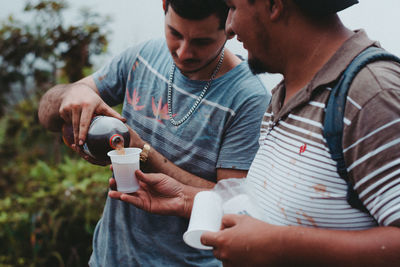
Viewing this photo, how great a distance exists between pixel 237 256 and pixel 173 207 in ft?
2.33

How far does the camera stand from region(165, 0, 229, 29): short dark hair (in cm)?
182

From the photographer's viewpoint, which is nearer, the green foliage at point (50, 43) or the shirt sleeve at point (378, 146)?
the shirt sleeve at point (378, 146)

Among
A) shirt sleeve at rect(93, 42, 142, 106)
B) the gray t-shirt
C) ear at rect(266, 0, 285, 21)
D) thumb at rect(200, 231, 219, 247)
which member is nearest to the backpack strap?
ear at rect(266, 0, 285, 21)

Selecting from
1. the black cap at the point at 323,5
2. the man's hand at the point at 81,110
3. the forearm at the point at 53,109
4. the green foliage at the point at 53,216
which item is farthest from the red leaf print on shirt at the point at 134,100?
the green foliage at the point at 53,216

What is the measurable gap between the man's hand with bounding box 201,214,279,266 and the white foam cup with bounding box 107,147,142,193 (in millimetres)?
654

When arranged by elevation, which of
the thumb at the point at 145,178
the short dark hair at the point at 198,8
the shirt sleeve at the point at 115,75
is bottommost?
the thumb at the point at 145,178

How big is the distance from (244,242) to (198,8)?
1271mm

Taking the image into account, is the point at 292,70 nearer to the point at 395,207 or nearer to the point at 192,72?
the point at 395,207

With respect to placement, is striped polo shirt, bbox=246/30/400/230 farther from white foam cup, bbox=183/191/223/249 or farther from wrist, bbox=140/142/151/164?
wrist, bbox=140/142/151/164

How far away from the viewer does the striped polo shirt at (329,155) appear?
96 cm

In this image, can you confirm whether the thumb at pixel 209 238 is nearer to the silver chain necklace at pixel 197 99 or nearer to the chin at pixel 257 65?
the chin at pixel 257 65

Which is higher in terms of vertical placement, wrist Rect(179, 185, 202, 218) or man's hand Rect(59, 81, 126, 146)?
man's hand Rect(59, 81, 126, 146)

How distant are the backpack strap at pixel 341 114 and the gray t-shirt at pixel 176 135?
77cm

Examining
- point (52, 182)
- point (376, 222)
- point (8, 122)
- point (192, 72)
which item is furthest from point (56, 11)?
point (376, 222)
